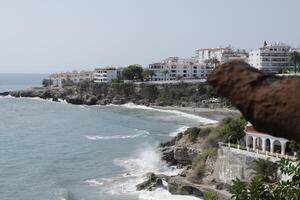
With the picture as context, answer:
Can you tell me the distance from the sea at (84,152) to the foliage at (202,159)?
229cm

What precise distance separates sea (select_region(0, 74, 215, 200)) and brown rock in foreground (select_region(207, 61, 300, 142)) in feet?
87.0

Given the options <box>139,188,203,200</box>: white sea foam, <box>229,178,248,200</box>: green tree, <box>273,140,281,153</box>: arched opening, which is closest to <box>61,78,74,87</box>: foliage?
<box>139,188,203,200</box>: white sea foam

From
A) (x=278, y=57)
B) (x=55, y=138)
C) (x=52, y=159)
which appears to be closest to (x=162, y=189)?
(x=52, y=159)

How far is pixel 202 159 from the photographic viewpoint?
32.2 metres

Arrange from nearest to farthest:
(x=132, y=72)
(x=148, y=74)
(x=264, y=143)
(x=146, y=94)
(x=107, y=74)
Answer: (x=264, y=143), (x=146, y=94), (x=132, y=72), (x=148, y=74), (x=107, y=74)

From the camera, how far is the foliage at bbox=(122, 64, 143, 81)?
4801 inches

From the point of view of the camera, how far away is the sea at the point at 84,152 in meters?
34.0

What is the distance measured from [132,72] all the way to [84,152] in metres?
73.5

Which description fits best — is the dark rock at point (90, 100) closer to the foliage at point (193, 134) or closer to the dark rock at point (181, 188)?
the foliage at point (193, 134)

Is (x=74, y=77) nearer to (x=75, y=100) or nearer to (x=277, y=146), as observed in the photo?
(x=75, y=100)

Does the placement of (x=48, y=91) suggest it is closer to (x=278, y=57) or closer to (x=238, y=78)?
(x=278, y=57)

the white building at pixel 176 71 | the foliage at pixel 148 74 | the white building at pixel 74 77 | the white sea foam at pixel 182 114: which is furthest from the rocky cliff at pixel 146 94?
the white building at pixel 74 77

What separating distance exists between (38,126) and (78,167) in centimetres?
3194

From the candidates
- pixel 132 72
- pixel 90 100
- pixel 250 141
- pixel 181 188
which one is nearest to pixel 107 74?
pixel 132 72
